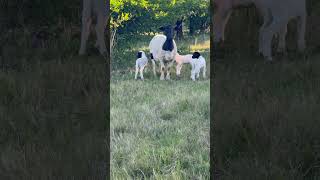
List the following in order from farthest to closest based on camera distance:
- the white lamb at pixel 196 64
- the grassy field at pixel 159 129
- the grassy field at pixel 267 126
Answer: the white lamb at pixel 196 64
the grassy field at pixel 159 129
the grassy field at pixel 267 126

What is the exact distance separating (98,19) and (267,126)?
326 centimetres

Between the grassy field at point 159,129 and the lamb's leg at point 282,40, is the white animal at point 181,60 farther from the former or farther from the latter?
the lamb's leg at point 282,40

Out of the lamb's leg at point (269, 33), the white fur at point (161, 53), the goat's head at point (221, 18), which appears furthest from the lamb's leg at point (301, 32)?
the white fur at point (161, 53)

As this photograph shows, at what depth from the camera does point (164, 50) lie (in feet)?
15.8

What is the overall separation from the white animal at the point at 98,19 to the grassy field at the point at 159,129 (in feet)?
1.54

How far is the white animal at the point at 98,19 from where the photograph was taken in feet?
17.0

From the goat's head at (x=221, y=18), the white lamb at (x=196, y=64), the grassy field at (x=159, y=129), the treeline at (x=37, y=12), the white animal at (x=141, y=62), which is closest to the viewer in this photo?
the grassy field at (x=159, y=129)

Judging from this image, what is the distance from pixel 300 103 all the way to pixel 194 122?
26.3 inches

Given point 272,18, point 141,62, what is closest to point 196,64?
point 141,62

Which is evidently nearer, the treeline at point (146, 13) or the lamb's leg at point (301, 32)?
the lamb's leg at point (301, 32)

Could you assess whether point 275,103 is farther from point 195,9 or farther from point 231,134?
point 195,9

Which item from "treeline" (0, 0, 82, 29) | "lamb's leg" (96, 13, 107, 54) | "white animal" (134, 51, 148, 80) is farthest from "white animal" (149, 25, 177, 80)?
"treeline" (0, 0, 82, 29)

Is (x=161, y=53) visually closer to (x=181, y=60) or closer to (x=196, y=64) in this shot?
(x=181, y=60)

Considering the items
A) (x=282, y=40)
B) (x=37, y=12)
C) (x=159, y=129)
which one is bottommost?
(x=159, y=129)
